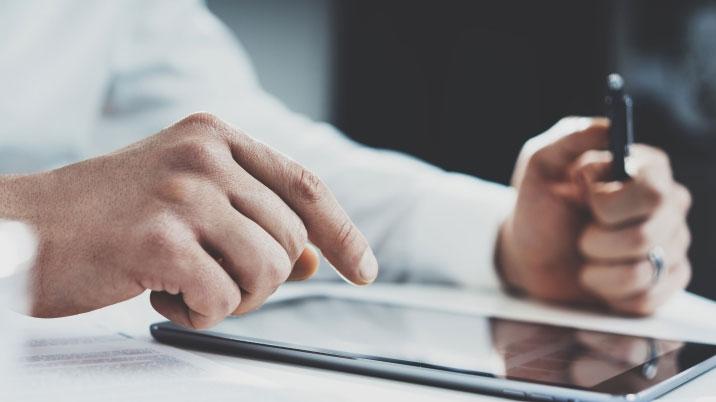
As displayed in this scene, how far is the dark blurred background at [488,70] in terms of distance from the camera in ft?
4.62

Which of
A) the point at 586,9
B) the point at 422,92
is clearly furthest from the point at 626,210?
the point at 422,92

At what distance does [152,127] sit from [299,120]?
0.62 ft

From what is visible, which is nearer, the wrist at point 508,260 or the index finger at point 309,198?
the index finger at point 309,198

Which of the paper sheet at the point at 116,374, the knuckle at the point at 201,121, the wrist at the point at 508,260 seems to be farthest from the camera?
the wrist at the point at 508,260

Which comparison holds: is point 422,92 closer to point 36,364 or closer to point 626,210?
point 626,210

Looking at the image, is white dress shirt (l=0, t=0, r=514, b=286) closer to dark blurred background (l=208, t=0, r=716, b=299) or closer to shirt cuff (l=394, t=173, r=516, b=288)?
shirt cuff (l=394, t=173, r=516, b=288)

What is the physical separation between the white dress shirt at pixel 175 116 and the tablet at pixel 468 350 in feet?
0.90

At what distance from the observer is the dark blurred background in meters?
1.41

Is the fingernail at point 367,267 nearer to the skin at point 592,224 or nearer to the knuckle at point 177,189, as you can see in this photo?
the knuckle at point 177,189

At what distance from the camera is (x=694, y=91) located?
1.40 meters

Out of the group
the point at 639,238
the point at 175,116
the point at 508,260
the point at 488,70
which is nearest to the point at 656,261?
the point at 639,238

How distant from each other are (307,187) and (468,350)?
5.1 inches

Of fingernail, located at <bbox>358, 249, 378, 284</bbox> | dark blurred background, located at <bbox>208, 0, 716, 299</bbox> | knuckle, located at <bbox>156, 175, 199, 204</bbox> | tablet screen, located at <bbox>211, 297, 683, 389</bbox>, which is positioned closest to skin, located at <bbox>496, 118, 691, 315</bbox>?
tablet screen, located at <bbox>211, 297, 683, 389</bbox>

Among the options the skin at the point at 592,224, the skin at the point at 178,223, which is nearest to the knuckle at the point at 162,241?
the skin at the point at 178,223
